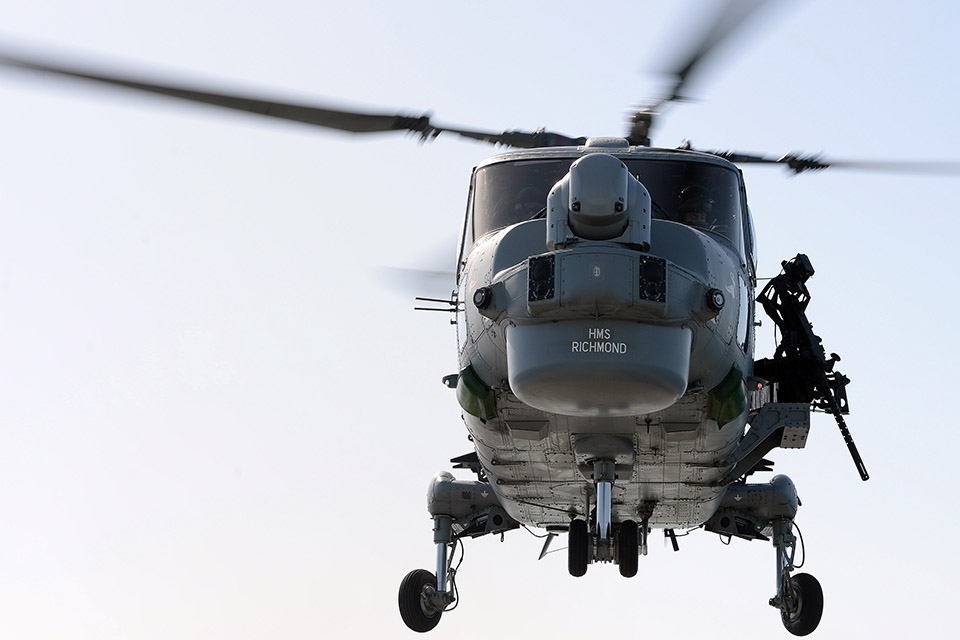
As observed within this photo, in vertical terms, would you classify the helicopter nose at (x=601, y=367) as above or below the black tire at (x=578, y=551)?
above

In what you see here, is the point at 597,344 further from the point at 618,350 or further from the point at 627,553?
the point at 627,553

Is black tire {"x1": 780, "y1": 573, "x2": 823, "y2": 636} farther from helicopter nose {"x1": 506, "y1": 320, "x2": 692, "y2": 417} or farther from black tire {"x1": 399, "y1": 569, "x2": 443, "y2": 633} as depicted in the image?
helicopter nose {"x1": 506, "y1": 320, "x2": 692, "y2": 417}

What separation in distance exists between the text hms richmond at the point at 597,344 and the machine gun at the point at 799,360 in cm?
566

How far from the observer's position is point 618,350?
12.5 metres

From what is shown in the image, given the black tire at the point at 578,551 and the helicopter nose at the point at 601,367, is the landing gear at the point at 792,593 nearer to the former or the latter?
the black tire at the point at 578,551

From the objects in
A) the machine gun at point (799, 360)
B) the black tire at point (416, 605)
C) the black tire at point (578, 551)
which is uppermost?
the machine gun at point (799, 360)

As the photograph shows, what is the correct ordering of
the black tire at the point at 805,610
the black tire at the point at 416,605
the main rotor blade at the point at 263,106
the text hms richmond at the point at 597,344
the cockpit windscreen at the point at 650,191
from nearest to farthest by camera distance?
the main rotor blade at the point at 263,106 < the text hms richmond at the point at 597,344 < the cockpit windscreen at the point at 650,191 < the black tire at the point at 805,610 < the black tire at the point at 416,605

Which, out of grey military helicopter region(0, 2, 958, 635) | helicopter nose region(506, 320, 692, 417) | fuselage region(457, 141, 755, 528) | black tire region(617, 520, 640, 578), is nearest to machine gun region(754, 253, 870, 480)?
grey military helicopter region(0, 2, 958, 635)

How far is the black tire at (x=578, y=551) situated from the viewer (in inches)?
611

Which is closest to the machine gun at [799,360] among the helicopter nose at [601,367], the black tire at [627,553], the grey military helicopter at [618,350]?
the grey military helicopter at [618,350]

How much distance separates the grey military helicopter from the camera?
1251 centimetres

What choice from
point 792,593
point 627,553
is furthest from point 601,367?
point 792,593

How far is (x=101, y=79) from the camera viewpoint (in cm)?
827

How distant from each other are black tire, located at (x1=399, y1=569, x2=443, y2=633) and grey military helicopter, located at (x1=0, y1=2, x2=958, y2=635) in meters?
0.05
